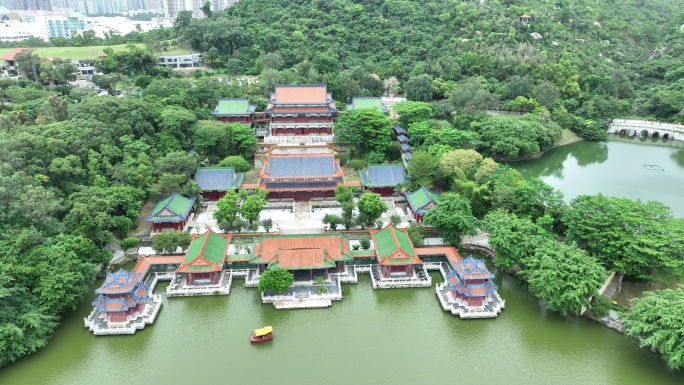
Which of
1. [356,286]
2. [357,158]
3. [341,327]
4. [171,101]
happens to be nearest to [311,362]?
[341,327]

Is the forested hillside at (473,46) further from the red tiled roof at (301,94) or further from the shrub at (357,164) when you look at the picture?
the shrub at (357,164)

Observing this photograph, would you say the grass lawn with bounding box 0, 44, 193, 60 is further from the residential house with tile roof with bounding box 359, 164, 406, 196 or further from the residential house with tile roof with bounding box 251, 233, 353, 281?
the residential house with tile roof with bounding box 251, 233, 353, 281

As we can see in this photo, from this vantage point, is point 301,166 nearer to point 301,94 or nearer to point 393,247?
point 393,247

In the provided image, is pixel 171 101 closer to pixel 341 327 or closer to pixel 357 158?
pixel 357 158

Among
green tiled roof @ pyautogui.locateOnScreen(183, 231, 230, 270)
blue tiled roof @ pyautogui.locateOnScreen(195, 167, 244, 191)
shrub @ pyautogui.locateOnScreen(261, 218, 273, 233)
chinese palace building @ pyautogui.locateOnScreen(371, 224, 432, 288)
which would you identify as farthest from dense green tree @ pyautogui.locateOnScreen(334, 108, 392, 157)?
green tiled roof @ pyautogui.locateOnScreen(183, 231, 230, 270)

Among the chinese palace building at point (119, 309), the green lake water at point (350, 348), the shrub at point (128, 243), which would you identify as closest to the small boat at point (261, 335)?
the green lake water at point (350, 348)

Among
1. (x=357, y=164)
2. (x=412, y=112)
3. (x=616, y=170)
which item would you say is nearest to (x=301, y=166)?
(x=357, y=164)
